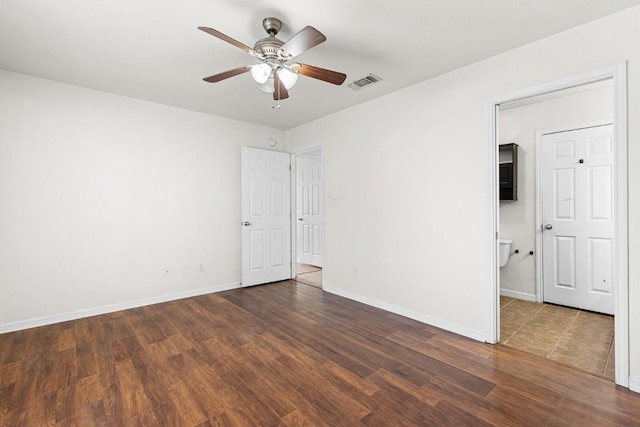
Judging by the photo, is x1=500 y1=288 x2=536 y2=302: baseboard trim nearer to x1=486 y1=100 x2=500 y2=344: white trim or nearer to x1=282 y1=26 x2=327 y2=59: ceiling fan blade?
x1=486 y1=100 x2=500 y2=344: white trim

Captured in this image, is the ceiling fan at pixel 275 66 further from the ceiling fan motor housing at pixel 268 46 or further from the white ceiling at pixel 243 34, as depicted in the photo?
the white ceiling at pixel 243 34

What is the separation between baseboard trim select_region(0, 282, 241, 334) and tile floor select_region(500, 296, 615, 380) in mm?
3628

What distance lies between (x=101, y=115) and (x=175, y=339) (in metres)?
2.70

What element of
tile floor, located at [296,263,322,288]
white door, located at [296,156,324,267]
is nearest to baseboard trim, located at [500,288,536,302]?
tile floor, located at [296,263,322,288]

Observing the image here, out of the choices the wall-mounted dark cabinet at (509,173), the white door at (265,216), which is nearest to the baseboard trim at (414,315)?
the white door at (265,216)

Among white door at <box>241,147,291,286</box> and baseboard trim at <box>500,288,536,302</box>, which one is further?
white door at <box>241,147,291,286</box>

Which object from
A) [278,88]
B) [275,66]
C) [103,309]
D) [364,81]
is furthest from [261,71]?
[103,309]

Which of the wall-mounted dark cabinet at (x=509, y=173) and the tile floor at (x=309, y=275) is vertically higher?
the wall-mounted dark cabinet at (x=509, y=173)

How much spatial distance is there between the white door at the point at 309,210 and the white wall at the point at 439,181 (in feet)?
7.16

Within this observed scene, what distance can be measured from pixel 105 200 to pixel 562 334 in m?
5.07

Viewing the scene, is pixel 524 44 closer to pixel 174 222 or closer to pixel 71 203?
pixel 174 222

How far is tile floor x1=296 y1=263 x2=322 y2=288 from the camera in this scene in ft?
16.0

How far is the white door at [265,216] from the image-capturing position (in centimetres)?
455

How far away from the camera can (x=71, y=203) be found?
128 inches
